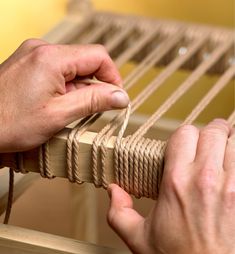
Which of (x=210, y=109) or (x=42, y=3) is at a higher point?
(x=42, y=3)

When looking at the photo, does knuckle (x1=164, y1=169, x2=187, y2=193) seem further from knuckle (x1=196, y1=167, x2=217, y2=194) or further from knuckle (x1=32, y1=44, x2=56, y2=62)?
knuckle (x1=32, y1=44, x2=56, y2=62)

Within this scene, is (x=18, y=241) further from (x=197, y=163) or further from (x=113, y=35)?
(x=113, y=35)

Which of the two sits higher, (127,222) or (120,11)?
(127,222)

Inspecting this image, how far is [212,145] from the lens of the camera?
67 centimetres

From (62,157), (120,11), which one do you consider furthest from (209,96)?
(120,11)

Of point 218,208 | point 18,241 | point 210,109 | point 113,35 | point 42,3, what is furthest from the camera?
point 210,109

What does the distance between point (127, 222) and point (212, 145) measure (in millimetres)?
104

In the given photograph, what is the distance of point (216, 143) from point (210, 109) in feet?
3.27

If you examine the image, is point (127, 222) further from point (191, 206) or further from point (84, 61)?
point (84, 61)

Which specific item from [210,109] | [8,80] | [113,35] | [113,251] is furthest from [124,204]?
[210,109]

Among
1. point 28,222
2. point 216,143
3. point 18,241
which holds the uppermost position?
point 216,143

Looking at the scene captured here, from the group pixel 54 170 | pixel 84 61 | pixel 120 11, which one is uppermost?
pixel 84 61

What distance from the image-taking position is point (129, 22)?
118cm

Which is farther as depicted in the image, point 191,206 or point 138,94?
point 138,94
